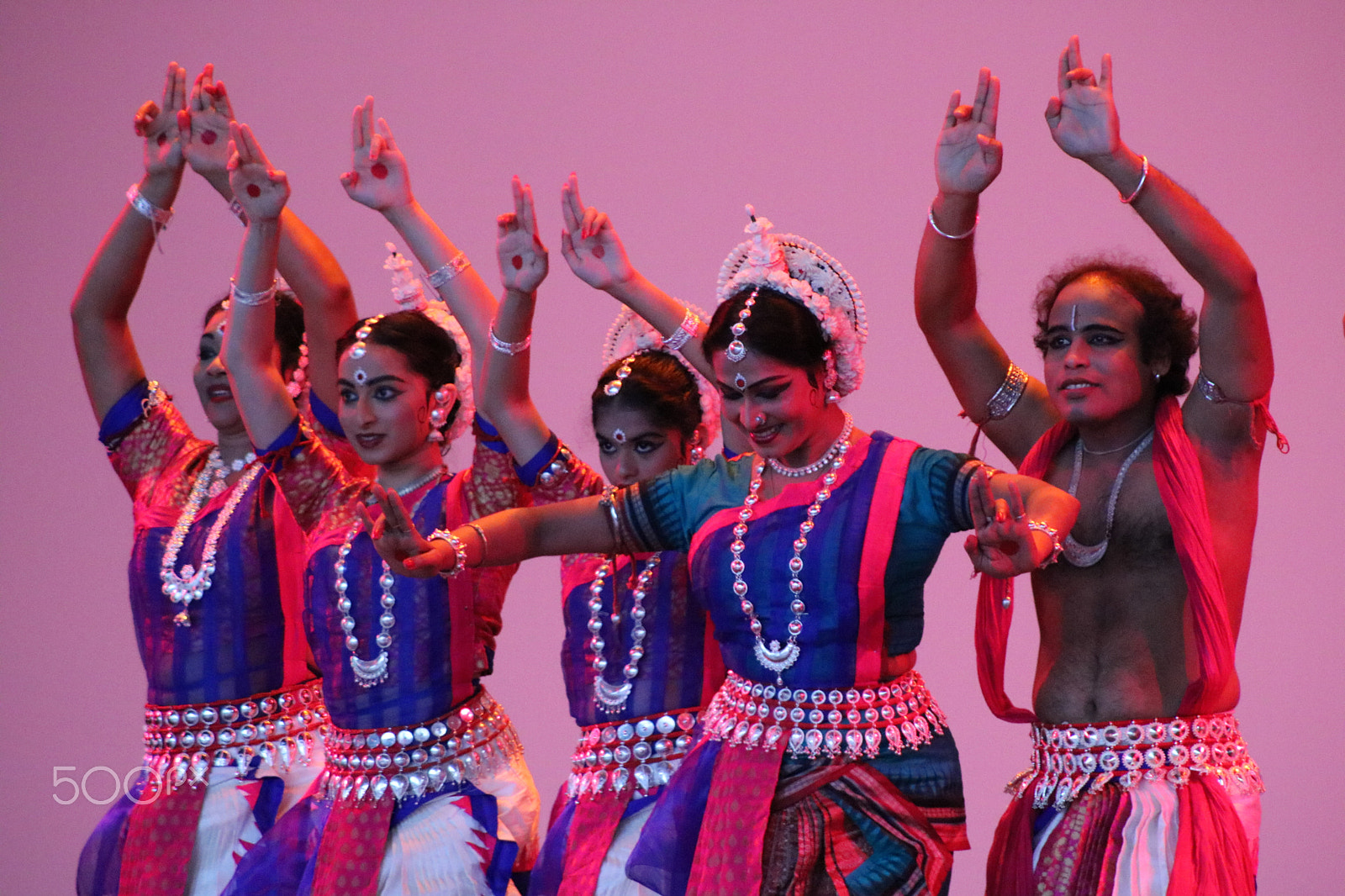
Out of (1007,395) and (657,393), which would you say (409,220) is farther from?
(1007,395)

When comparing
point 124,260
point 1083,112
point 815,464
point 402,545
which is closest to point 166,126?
point 124,260

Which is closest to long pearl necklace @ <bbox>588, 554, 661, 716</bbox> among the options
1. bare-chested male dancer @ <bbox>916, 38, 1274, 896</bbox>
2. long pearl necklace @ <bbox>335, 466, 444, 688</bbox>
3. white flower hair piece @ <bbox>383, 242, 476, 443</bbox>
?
long pearl necklace @ <bbox>335, 466, 444, 688</bbox>

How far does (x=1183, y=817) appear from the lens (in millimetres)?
2580

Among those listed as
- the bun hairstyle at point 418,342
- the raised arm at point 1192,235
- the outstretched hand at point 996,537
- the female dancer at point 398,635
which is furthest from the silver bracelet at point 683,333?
the outstretched hand at point 996,537

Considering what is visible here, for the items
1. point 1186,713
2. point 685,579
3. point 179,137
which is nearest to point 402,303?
point 179,137

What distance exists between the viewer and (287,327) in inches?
143

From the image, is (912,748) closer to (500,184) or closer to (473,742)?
(473,742)

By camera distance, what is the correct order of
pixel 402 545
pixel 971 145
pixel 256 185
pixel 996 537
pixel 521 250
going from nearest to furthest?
1. pixel 996 537
2. pixel 402 545
3. pixel 971 145
4. pixel 521 250
5. pixel 256 185

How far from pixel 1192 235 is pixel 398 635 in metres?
1.66

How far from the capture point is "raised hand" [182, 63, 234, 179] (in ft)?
11.6

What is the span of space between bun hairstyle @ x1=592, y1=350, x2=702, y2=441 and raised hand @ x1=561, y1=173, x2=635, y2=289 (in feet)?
0.57

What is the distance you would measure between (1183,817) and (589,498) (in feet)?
3.72

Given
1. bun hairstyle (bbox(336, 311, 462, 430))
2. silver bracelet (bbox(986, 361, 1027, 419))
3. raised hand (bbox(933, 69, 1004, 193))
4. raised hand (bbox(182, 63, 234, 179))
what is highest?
raised hand (bbox(182, 63, 234, 179))

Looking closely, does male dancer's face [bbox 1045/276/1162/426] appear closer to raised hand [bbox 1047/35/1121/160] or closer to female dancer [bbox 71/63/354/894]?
raised hand [bbox 1047/35/1121/160]
